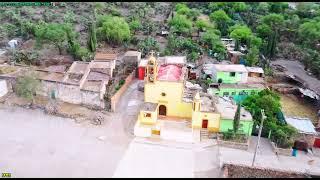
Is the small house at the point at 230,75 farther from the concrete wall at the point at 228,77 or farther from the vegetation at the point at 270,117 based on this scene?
the vegetation at the point at 270,117

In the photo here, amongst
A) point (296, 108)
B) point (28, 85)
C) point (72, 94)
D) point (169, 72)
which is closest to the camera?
point (28, 85)

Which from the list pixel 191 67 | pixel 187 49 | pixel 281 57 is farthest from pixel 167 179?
pixel 281 57

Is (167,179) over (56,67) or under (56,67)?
under

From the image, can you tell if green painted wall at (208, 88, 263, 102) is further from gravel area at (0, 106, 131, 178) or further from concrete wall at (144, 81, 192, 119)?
gravel area at (0, 106, 131, 178)

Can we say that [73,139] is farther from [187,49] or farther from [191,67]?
[187,49]

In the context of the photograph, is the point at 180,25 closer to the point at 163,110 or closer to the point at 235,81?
the point at 235,81

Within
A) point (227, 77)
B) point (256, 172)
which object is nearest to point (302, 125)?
point (256, 172)
